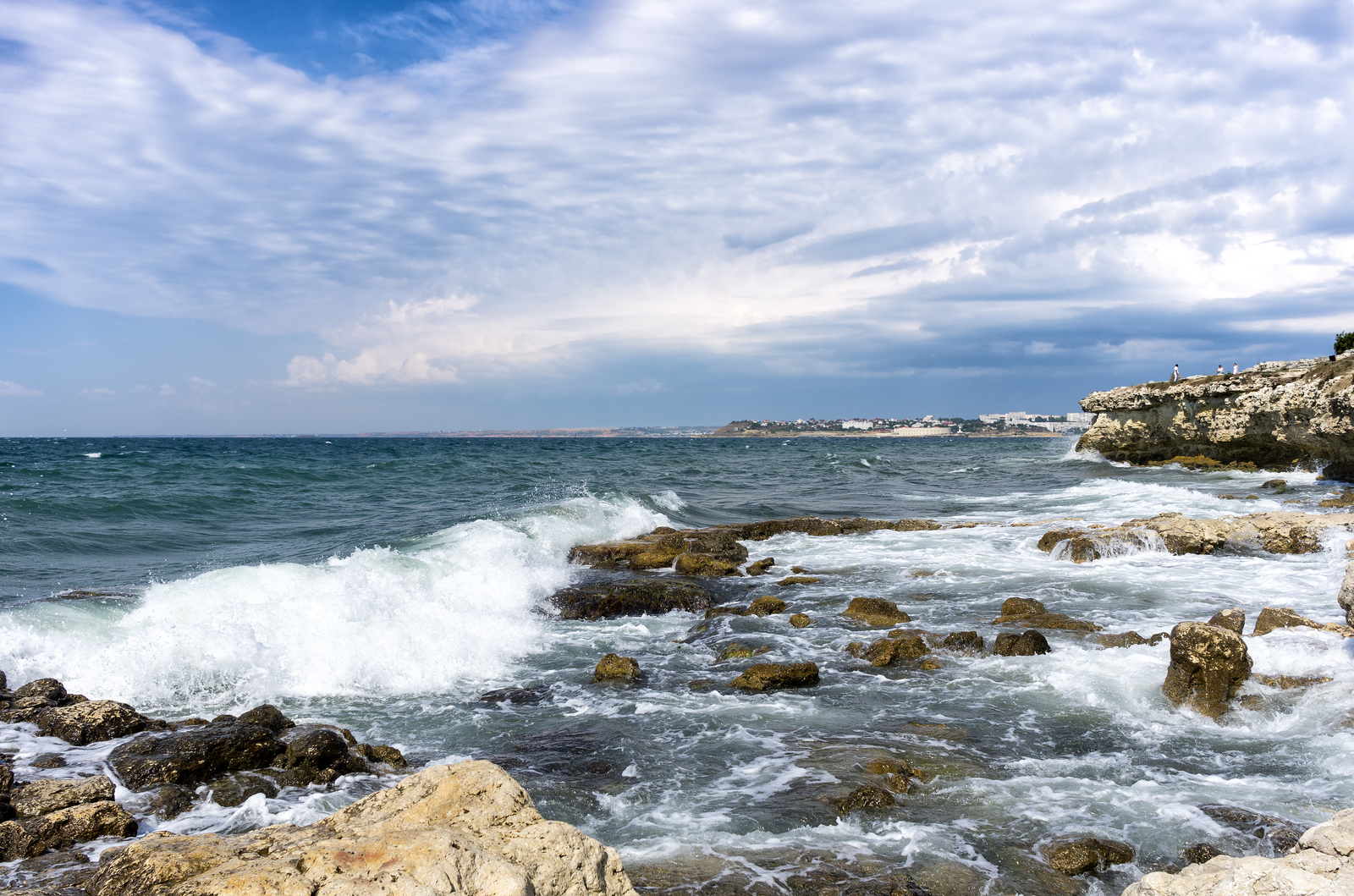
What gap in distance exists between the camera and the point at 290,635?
10.8m

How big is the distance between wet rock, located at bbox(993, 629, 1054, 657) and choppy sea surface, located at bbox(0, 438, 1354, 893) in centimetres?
19

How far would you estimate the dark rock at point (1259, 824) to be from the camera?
531 centimetres

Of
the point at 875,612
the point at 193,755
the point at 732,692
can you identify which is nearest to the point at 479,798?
the point at 193,755

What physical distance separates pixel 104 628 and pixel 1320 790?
13.7 meters

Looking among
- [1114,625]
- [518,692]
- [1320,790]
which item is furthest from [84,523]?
[1320,790]

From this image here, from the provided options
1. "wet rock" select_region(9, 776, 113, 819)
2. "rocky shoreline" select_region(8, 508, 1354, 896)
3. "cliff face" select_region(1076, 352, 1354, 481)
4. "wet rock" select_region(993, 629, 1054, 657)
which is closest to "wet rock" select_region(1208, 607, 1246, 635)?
"rocky shoreline" select_region(8, 508, 1354, 896)

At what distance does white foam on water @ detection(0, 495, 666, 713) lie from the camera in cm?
952

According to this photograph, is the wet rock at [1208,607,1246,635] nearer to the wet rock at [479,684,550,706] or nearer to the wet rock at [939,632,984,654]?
the wet rock at [939,632,984,654]

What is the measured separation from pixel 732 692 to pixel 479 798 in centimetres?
604

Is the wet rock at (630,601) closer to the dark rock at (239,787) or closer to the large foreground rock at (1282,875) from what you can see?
the dark rock at (239,787)

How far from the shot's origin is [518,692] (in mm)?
9539

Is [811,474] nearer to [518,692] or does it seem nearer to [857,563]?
[857,563]

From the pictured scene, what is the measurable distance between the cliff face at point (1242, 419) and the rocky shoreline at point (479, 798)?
67.2ft

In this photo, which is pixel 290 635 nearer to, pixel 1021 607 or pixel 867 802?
pixel 867 802
